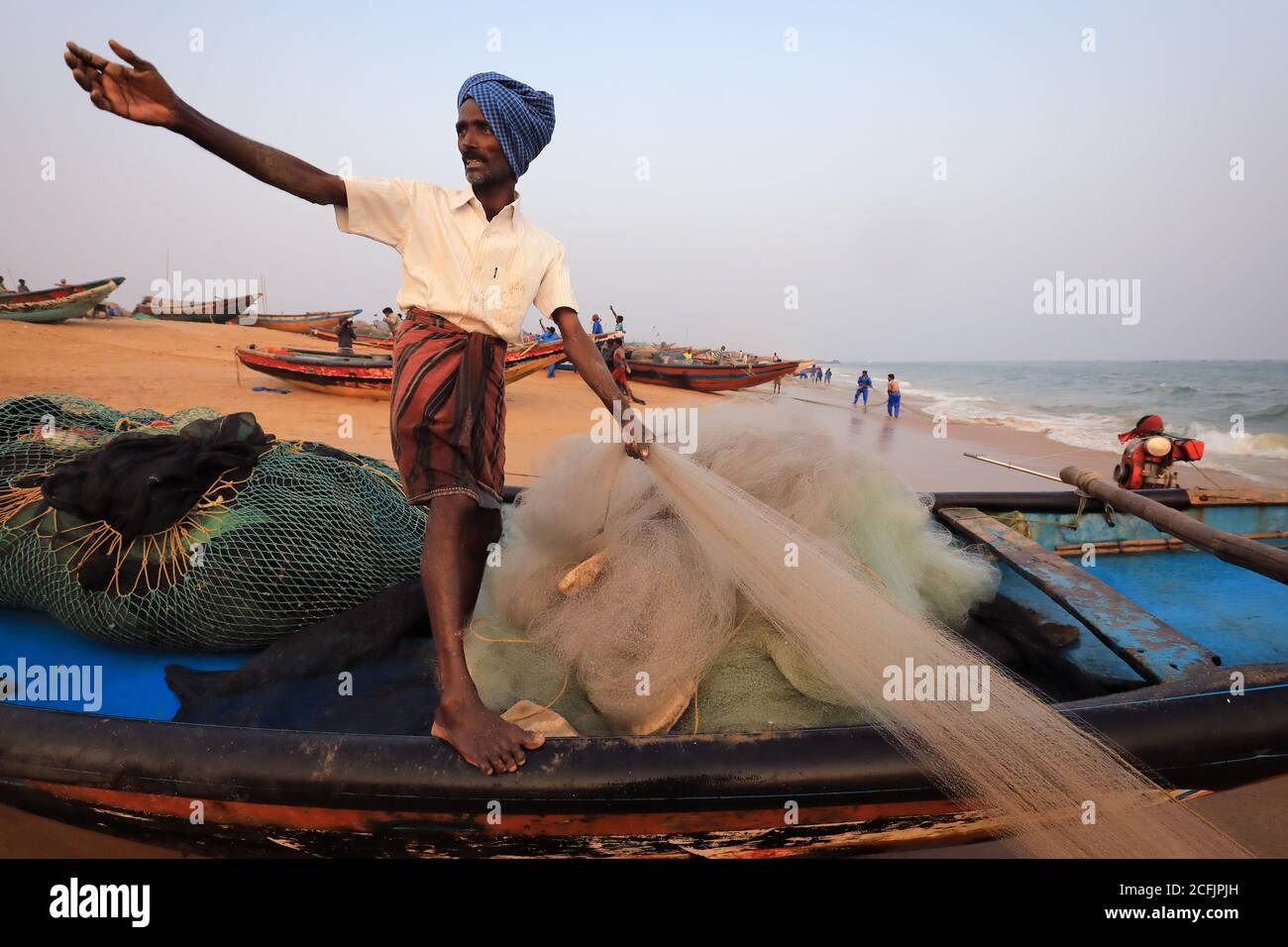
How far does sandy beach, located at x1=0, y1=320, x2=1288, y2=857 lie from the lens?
2.69 m

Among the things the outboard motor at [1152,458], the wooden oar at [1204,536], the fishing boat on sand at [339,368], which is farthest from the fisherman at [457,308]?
the fishing boat on sand at [339,368]

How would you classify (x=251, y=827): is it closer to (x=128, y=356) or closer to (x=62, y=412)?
(x=62, y=412)

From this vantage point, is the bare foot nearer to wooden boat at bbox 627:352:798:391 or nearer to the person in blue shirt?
the person in blue shirt

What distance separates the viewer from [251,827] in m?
1.86

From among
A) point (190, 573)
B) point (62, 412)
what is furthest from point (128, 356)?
point (190, 573)

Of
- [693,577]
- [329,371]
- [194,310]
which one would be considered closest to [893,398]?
[329,371]

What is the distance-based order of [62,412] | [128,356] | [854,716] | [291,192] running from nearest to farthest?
1. [291,192]
2. [854,716]
3. [62,412]
4. [128,356]

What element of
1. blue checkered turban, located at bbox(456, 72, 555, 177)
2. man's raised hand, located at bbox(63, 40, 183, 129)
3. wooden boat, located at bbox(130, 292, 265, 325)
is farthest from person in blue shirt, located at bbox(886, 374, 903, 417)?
wooden boat, located at bbox(130, 292, 265, 325)

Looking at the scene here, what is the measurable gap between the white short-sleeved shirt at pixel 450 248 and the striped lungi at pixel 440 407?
71 millimetres

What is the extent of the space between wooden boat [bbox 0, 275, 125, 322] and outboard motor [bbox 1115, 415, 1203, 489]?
33.0 meters

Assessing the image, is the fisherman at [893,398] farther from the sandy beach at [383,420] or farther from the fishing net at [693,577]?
the fishing net at [693,577]

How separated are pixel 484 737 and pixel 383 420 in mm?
12339

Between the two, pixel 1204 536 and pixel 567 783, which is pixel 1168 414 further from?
pixel 567 783
